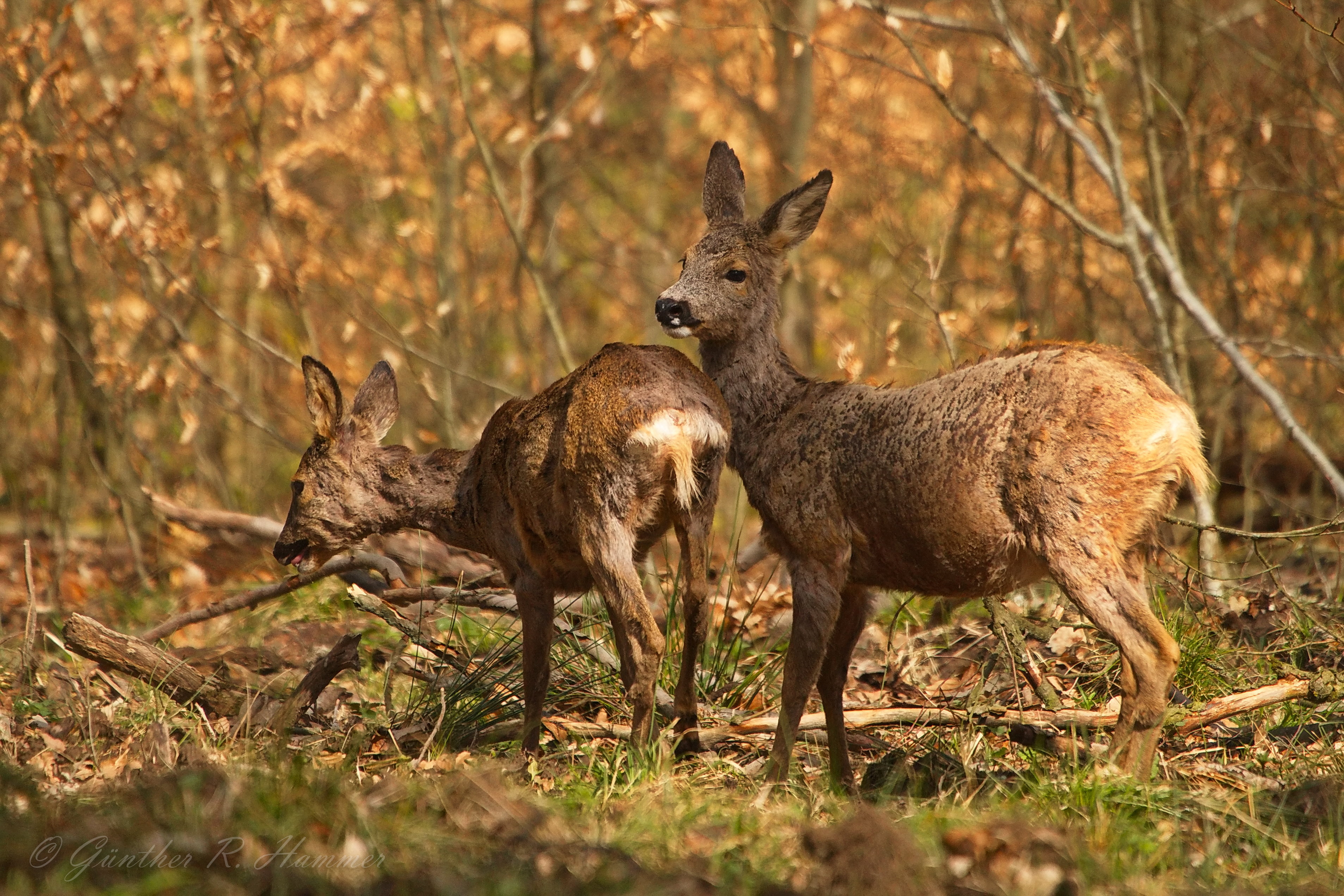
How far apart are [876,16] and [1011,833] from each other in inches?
225

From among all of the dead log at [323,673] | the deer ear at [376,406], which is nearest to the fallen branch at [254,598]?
the deer ear at [376,406]

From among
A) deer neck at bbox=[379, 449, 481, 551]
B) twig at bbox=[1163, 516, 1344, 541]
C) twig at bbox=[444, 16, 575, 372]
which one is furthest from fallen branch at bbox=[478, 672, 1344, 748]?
twig at bbox=[444, 16, 575, 372]

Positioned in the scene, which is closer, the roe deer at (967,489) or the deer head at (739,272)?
the roe deer at (967,489)

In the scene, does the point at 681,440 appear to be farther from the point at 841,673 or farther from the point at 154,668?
the point at 154,668

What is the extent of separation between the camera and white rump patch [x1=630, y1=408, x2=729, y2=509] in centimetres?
531

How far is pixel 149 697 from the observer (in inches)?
228

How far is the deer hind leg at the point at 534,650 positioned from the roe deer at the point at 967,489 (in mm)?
1027

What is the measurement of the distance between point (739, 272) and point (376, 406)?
191 cm

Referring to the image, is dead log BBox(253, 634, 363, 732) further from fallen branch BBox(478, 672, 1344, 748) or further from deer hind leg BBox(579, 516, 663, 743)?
deer hind leg BBox(579, 516, 663, 743)

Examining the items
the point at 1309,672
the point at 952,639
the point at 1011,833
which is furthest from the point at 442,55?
the point at 1011,833

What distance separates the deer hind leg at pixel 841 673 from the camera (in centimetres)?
545

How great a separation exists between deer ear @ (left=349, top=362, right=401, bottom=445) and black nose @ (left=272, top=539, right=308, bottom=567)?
595 mm

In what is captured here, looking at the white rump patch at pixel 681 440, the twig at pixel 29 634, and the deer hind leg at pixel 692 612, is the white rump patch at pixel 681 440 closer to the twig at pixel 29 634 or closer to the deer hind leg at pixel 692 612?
the deer hind leg at pixel 692 612

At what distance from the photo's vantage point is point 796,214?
6.39m
